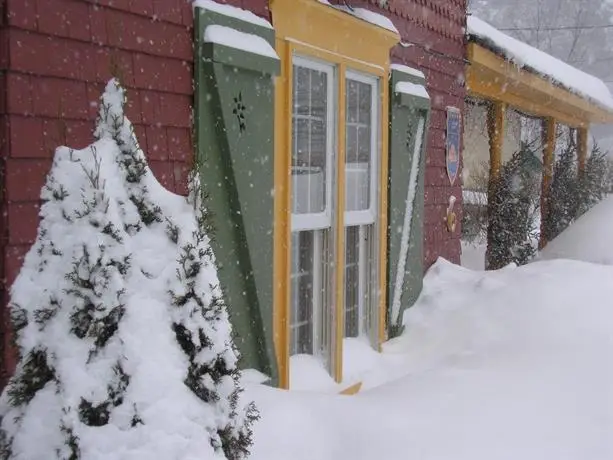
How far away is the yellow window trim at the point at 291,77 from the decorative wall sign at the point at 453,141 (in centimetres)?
202

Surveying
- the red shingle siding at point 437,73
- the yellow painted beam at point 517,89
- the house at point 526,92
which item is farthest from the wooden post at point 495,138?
the red shingle siding at point 437,73

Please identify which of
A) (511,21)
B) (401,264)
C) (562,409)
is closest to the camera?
(562,409)

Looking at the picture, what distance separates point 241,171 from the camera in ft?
13.6

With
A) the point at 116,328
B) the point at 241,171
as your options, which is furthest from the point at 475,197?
the point at 116,328

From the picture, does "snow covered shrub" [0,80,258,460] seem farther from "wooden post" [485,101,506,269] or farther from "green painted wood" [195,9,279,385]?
"wooden post" [485,101,506,269]

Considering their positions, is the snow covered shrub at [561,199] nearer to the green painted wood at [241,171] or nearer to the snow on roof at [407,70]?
the snow on roof at [407,70]

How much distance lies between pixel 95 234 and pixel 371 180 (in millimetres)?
3550

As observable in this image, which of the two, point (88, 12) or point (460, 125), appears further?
point (460, 125)

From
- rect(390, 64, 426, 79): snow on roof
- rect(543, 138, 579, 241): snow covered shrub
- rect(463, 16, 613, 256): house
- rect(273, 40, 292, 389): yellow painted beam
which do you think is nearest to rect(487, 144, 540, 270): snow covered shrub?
rect(463, 16, 613, 256): house

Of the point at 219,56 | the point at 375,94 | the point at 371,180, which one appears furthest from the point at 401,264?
the point at 219,56

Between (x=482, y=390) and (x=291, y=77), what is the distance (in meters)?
2.26

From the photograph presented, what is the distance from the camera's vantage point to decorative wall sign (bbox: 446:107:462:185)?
24.9ft

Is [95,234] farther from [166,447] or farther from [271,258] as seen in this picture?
[271,258]

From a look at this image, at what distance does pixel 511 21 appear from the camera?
41969 mm
